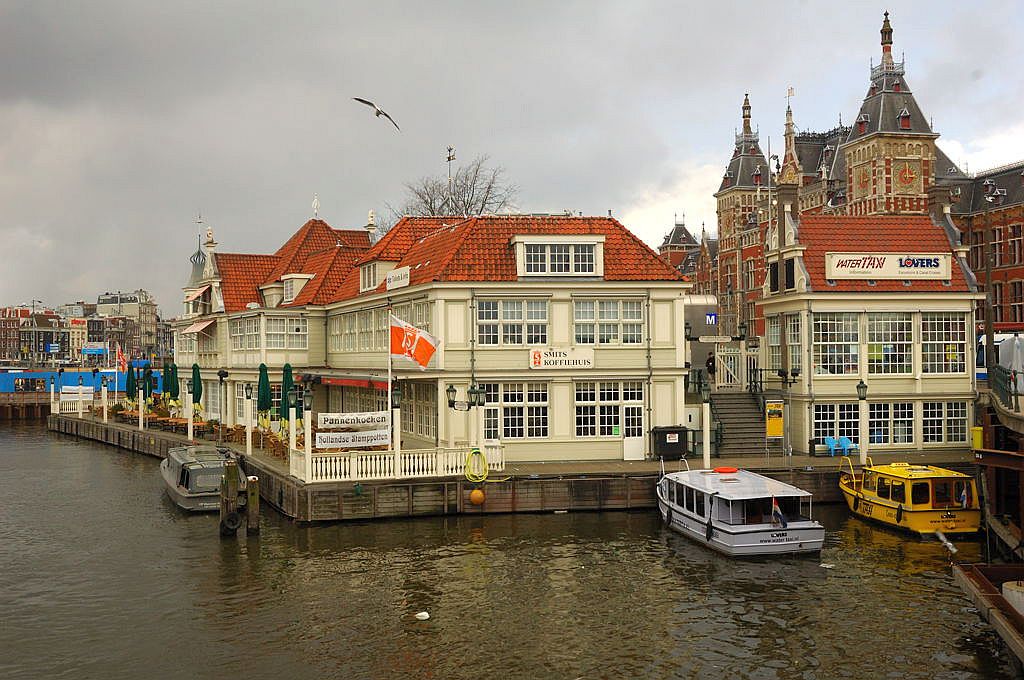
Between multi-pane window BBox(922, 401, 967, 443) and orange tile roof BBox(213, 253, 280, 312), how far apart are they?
117 feet

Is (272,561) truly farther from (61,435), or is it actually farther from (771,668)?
(61,435)

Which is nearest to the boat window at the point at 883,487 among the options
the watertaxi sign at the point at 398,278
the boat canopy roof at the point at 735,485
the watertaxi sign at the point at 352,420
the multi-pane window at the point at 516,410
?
the boat canopy roof at the point at 735,485

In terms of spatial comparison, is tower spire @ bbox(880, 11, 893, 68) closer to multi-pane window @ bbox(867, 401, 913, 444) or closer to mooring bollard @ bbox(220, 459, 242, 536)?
multi-pane window @ bbox(867, 401, 913, 444)

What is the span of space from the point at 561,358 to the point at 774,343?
32.8 feet

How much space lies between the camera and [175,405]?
60875 millimetres

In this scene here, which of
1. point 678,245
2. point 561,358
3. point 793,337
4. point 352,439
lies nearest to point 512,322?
point 561,358

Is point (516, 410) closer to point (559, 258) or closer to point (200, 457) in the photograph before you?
point (559, 258)

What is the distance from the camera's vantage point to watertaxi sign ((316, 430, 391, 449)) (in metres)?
31.2

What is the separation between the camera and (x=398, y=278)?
38312 millimetres

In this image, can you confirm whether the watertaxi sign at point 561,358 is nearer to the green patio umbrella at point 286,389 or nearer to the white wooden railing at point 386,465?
the white wooden railing at point 386,465

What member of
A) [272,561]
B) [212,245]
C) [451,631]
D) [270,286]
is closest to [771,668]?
[451,631]

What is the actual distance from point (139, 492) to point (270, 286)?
18.3 metres

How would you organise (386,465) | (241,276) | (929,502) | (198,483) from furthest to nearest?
(241,276), (198,483), (386,465), (929,502)

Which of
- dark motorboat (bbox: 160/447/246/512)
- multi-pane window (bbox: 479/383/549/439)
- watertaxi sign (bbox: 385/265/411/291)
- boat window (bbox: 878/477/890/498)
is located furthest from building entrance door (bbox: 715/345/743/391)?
dark motorboat (bbox: 160/447/246/512)
